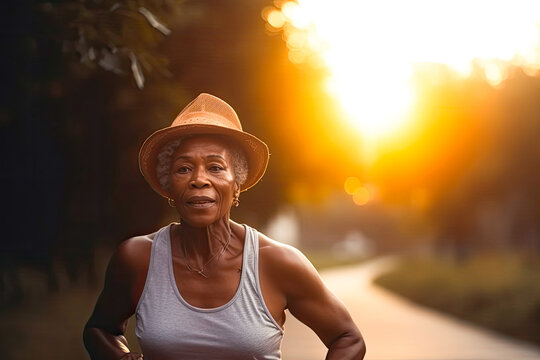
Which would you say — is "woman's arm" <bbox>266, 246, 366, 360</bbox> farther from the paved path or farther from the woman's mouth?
the paved path

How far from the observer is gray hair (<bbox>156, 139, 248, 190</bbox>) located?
2760 millimetres

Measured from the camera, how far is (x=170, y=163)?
2.79 metres

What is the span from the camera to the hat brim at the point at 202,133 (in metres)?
2.66

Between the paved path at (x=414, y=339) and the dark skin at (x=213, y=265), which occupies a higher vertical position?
the paved path at (x=414, y=339)

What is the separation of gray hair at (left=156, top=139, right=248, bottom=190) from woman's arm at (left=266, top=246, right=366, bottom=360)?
273 mm

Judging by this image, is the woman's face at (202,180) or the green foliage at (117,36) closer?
the woman's face at (202,180)

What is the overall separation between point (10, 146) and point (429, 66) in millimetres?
14155

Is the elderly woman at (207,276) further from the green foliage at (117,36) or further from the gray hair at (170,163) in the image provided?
the green foliage at (117,36)

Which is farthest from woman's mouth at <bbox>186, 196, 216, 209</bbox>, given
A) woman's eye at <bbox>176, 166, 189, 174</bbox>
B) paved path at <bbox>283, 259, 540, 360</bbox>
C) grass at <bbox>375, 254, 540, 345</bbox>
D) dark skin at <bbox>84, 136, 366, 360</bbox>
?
grass at <bbox>375, 254, 540, 345</bbox>

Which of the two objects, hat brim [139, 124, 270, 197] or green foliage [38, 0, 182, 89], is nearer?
hat brim [139, 124, 270, 197]

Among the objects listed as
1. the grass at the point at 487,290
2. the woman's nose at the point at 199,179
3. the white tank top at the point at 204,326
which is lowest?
the white tank top at the point at 204,326

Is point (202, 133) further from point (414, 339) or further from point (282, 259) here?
point (414, 339)

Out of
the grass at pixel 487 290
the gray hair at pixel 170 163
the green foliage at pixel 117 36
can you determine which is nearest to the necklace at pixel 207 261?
the gray hair at pixel 170 163

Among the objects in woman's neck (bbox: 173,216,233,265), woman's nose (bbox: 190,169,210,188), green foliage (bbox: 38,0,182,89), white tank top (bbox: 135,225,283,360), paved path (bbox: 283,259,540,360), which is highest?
paved path (bbox: 283,259,540,360)
